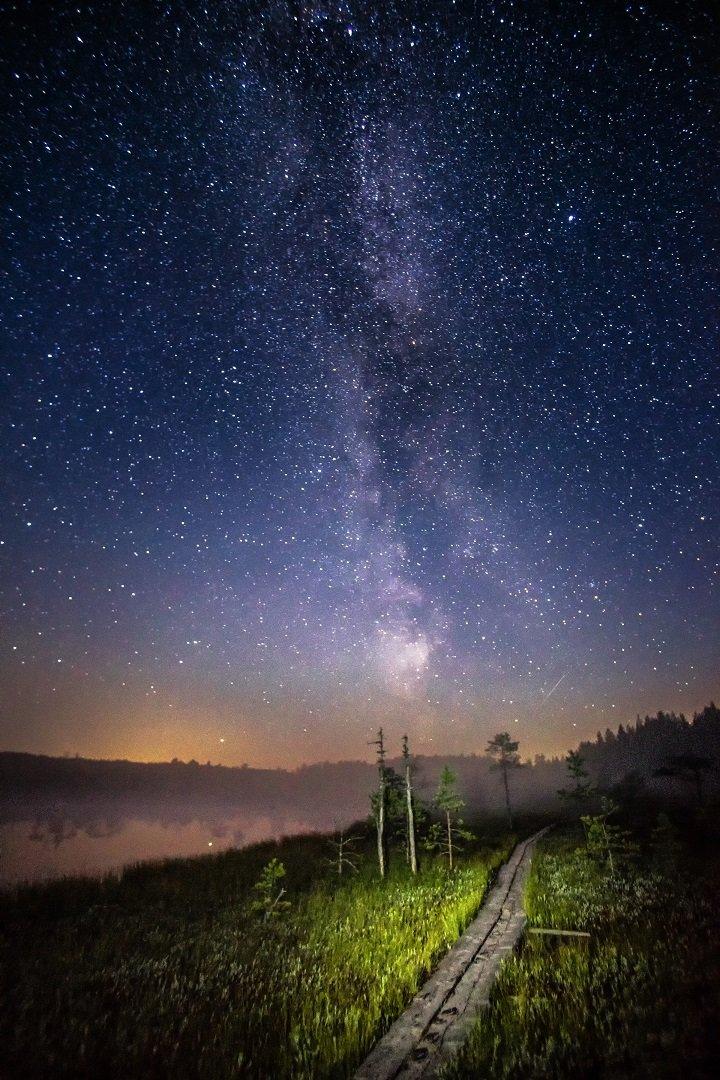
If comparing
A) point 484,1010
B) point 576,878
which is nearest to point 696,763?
point 576,878

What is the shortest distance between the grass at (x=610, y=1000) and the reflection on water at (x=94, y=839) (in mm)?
26084

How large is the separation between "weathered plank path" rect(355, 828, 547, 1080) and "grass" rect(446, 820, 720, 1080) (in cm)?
40

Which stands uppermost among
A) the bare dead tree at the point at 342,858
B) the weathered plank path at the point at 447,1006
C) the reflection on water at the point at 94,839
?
the weathered plank path at the point at 447,1006

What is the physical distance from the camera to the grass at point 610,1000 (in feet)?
16.8

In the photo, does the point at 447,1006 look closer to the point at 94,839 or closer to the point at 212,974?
the point at 212,974

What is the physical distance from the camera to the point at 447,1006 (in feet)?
24.6

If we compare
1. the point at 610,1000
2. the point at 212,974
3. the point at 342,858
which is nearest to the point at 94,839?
the point at 342,858

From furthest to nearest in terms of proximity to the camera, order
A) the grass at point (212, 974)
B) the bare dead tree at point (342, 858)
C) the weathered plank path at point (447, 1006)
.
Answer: the bare dead tree at point (342, 858)
the grass at point (212, 974)
the weathered plank path at point (447, 1006)

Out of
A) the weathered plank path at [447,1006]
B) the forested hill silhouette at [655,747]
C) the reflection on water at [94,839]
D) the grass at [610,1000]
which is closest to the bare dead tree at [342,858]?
the weathered plank path at [447,1006]

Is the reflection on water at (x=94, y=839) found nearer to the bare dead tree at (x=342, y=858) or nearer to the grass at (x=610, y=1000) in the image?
the bare dead tree at (x=342, y=858)

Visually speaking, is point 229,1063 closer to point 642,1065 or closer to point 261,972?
point 261,972

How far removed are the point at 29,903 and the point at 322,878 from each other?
11.8 metres

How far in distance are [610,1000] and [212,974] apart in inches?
310

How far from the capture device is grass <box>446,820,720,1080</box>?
16.8 feet
